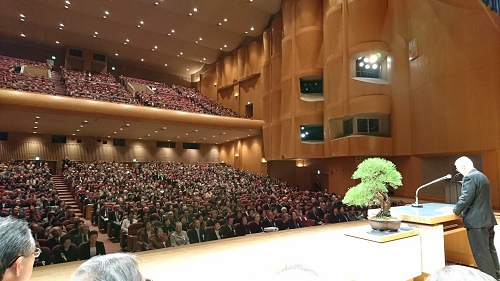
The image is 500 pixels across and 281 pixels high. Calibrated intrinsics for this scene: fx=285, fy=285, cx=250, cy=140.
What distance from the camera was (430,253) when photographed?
9.48 ft

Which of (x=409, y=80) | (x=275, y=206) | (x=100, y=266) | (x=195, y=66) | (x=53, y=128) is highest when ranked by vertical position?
(x=195, y=66)

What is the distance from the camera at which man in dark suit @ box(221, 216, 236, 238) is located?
554cm

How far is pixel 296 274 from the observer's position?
786 millimetres

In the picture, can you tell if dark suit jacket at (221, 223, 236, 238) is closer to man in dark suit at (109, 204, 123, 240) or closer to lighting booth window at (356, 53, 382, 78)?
man in dark suit at (109, 204, 123, 240)

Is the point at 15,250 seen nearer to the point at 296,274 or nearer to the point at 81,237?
the point at 296,274

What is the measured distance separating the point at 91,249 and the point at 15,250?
4.33 metres

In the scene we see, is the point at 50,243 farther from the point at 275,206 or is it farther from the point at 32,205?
the point at 275,206

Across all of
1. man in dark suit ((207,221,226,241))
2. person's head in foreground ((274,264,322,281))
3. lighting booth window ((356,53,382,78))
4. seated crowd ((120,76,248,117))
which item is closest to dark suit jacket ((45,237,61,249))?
man in dark suit ((207,221,226,241))

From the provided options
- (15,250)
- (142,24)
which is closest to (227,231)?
(15,250)

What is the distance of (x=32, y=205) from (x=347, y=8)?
13.7m

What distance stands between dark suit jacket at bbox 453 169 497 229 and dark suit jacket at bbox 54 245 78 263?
5.04 metres

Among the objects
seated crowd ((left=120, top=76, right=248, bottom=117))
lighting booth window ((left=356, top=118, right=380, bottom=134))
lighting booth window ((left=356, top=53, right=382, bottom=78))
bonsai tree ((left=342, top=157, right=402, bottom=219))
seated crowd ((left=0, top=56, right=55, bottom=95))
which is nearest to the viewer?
bonsai tree ((left=342, top=157, right=402, bottom=219))

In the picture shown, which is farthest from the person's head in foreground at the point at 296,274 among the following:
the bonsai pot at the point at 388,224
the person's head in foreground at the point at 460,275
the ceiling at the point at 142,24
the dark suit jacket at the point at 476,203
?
the ceiling at the point at 142,24

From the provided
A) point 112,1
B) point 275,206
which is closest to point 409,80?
point 275,206
